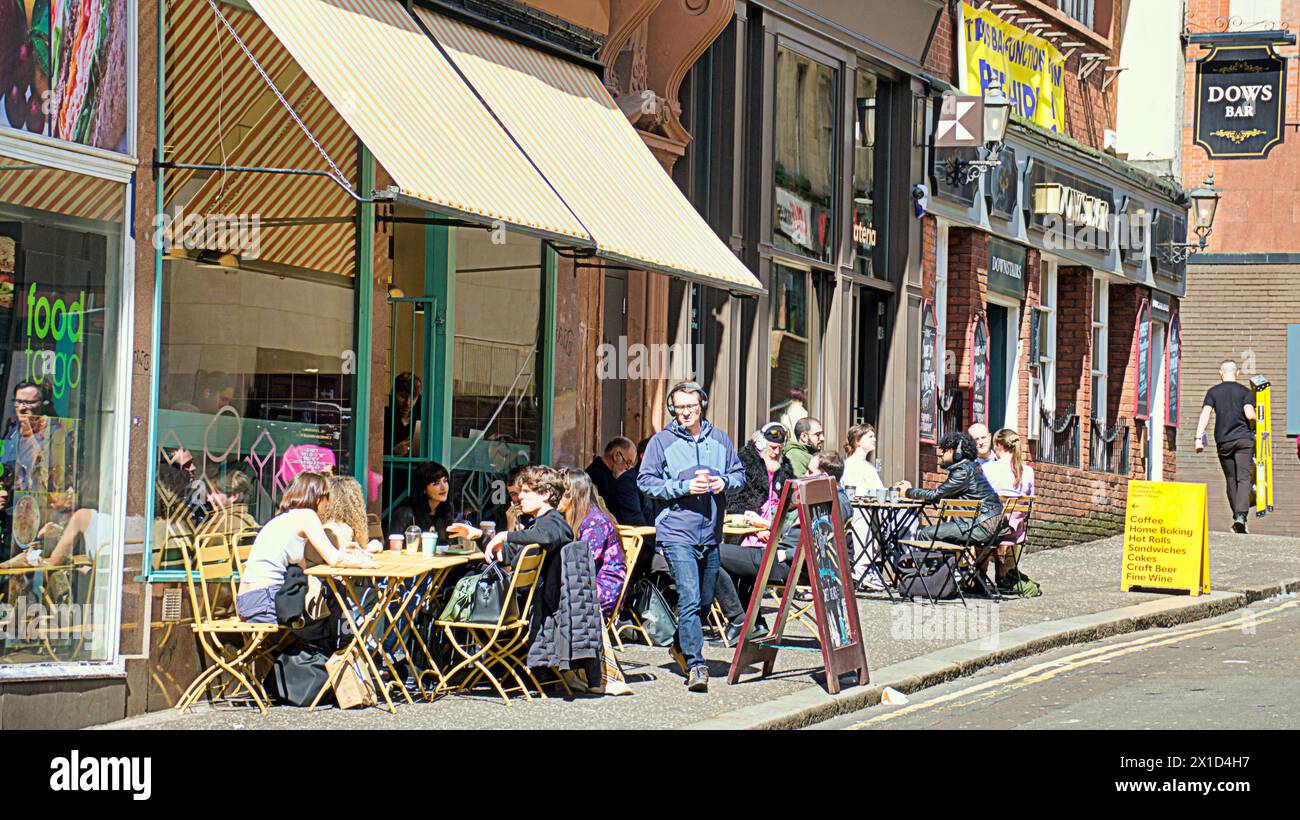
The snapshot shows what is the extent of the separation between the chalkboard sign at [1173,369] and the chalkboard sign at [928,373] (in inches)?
286

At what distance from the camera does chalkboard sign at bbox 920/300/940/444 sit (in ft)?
59.4

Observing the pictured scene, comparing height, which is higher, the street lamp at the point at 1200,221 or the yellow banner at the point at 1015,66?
the yellow banner at the point at 1015,66

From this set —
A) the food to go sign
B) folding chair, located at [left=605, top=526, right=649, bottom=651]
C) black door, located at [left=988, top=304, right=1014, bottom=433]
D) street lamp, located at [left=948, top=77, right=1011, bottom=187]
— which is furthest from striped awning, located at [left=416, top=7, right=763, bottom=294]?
black door, located at [left=988, top=304, right=1014, bottom=433]

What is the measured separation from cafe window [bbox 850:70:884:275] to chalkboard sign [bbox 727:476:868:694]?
7046 mm

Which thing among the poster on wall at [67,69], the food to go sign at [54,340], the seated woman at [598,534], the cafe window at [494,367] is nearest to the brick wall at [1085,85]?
the cafe window at [494,367]

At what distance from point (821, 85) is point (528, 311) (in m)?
4.72

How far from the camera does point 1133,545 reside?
15398mm

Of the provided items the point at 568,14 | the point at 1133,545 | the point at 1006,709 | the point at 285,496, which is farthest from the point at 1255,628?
the point at 285,496

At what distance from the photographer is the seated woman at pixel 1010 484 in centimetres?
1496

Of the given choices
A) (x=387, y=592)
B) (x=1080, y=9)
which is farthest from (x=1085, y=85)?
(x=387, y=592)

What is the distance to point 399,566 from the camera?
9164 mm

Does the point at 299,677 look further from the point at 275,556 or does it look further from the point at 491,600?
the point at 491,600

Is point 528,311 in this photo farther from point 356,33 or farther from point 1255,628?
point 1255,628
